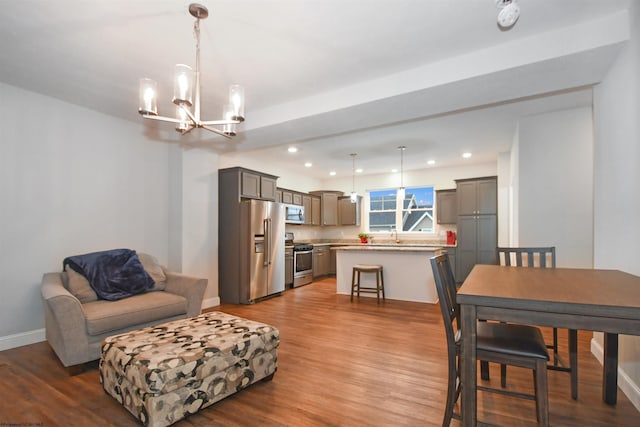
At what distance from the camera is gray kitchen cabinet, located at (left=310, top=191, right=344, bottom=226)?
812 centimetres

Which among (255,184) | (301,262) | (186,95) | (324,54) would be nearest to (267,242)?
(255,184)

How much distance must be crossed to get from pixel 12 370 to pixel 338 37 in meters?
3.91

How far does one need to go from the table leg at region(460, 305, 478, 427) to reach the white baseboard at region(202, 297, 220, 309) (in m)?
4.08

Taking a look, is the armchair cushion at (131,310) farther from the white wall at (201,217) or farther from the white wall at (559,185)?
the white wall at (559,185)

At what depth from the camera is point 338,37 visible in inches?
94.0

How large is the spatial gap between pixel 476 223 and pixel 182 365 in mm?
6049

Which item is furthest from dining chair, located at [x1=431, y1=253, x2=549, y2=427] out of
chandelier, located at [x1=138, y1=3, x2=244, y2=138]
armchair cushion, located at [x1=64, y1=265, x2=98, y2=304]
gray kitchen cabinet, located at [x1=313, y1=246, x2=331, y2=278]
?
gray kitchen cabinet, located at [x1=313, y1=246, x2=331, y2=278]

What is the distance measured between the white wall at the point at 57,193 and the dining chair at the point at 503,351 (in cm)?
405

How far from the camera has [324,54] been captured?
2.62 metres

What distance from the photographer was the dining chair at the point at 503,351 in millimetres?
1568

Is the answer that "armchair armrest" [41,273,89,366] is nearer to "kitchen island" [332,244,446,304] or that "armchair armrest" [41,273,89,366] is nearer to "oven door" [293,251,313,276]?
"kitchen island" [332,244,446,304]

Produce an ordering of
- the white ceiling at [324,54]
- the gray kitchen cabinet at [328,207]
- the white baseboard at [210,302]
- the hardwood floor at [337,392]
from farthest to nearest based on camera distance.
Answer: the gray kitchen cabinet at [328,207], the white baseboard at [210,302], the white ceiling at [324,54], the hardwood floor at [337,392]

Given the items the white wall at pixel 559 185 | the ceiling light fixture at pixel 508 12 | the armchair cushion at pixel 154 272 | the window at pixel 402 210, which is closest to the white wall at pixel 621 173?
the ceiling light fixture at pixel 508 12

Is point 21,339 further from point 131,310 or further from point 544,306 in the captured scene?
point 544,306
